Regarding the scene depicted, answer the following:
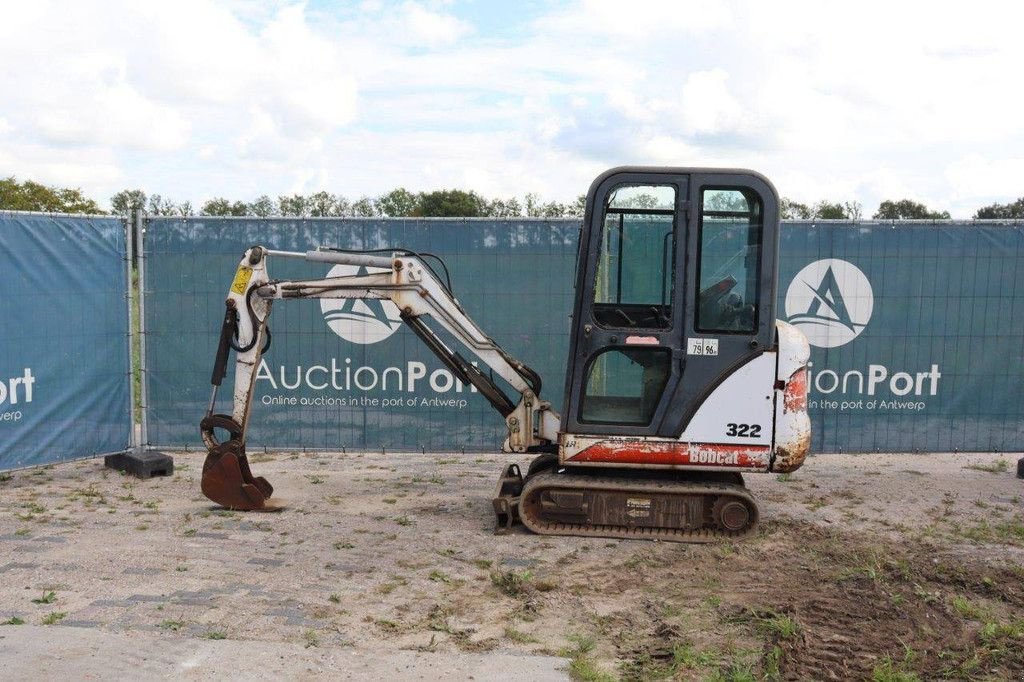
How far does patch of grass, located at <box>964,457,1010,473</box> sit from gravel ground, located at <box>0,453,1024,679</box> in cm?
134

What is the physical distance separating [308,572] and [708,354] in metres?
3.61

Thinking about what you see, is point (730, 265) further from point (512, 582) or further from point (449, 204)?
point (449, 204)

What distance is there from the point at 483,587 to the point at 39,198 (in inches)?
1298

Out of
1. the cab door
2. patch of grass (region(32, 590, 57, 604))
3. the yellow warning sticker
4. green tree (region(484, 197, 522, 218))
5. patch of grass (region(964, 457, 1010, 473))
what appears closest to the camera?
patch of grass (region(32, 590, 57, 604))

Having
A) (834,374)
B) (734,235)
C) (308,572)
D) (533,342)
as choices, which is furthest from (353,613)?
(834,374)

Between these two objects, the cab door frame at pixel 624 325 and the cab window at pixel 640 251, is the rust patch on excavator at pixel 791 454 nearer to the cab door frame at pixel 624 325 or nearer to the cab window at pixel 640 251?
the cab door frame at pixel 624 325

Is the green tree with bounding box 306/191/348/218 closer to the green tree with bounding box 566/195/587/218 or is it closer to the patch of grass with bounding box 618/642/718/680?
the green tree with bounding box 566/195/587/218

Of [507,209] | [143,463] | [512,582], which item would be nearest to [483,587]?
[512,582]

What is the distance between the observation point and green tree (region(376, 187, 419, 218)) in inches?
1320

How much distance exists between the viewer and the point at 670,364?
7359 mm

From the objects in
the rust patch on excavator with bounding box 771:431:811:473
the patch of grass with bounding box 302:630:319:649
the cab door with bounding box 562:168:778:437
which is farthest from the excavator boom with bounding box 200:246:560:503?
the patch of grass with bounding box 302:630:319:649

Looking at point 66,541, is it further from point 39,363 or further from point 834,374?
point 834,374

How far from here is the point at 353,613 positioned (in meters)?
5.80

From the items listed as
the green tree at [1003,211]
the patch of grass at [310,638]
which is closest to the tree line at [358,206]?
the green tree at [1003,211]
